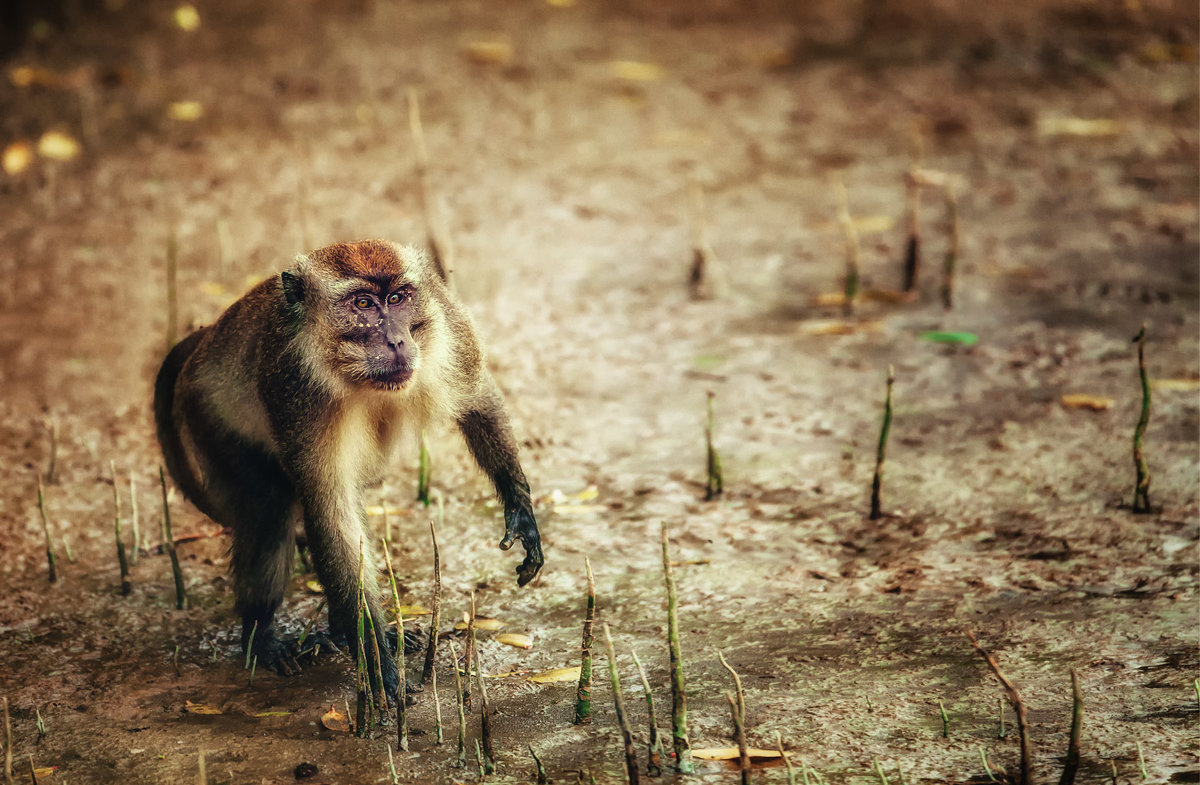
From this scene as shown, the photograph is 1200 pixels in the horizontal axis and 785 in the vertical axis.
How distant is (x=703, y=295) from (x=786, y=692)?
402 centimetres

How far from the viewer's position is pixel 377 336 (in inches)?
182

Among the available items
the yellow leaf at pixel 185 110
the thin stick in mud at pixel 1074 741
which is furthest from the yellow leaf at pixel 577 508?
the yellow leaf at pixel 185 110

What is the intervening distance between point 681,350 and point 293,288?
10.7 feet

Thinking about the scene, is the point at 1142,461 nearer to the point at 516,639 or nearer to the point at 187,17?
the point at 516,639

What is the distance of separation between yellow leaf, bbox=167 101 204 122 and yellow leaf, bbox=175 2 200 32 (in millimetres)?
1695

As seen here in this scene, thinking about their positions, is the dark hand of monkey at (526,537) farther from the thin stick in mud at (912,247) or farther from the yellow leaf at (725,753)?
the thin stick in mud at (912,247)

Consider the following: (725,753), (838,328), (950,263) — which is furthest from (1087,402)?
(725,753)

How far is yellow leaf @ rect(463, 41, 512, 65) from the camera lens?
38.4 ft

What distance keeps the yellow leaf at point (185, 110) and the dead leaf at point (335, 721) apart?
6.86m

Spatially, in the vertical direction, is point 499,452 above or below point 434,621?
above

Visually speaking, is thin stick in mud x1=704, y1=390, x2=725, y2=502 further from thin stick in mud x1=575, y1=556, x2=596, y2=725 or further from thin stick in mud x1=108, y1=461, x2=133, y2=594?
thin stick in mud x1=108, y1=461, x2=133, y2=594

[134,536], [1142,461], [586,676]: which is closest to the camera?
[586,676]

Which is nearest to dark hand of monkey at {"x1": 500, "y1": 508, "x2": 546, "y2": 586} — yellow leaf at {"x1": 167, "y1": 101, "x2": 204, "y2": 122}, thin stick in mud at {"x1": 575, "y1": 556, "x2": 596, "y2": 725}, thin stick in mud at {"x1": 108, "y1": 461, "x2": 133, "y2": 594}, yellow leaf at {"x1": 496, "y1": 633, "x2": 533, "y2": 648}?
yellow leaf at {"x1": 496, "y1": 633, "x2": 533, "y2": 648}

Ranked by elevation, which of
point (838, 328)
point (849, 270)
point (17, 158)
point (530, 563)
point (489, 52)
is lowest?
point (530, 563)
